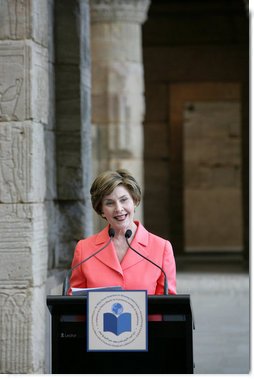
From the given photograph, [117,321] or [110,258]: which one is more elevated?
[110,258]

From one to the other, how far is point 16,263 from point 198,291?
6910 millimetres

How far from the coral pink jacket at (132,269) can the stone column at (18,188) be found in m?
2.11

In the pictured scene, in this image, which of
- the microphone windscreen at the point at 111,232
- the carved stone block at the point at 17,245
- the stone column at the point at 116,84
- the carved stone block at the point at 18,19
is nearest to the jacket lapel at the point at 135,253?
the microphone windscreen at the point at 111,232

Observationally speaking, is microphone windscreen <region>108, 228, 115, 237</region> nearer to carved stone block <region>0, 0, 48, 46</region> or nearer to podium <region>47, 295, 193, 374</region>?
podium <region>47, 295, 193, 374</region>

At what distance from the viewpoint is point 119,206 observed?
4715 mm

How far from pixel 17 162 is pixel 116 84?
26.2ft

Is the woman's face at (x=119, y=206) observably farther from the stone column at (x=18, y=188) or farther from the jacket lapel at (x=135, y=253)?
the stone column at (x=18, y=188)

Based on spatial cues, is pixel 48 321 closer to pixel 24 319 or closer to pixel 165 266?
pixel 24 319

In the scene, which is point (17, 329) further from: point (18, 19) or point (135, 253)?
point (135, 253)

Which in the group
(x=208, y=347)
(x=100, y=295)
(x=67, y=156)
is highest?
(x=67, y=156)

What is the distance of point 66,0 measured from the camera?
862 centimetres

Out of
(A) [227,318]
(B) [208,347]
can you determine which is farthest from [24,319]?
(A) [227,318]

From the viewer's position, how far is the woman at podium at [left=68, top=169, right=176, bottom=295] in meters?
4.71

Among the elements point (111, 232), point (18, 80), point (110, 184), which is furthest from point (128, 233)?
point (18, 80)
